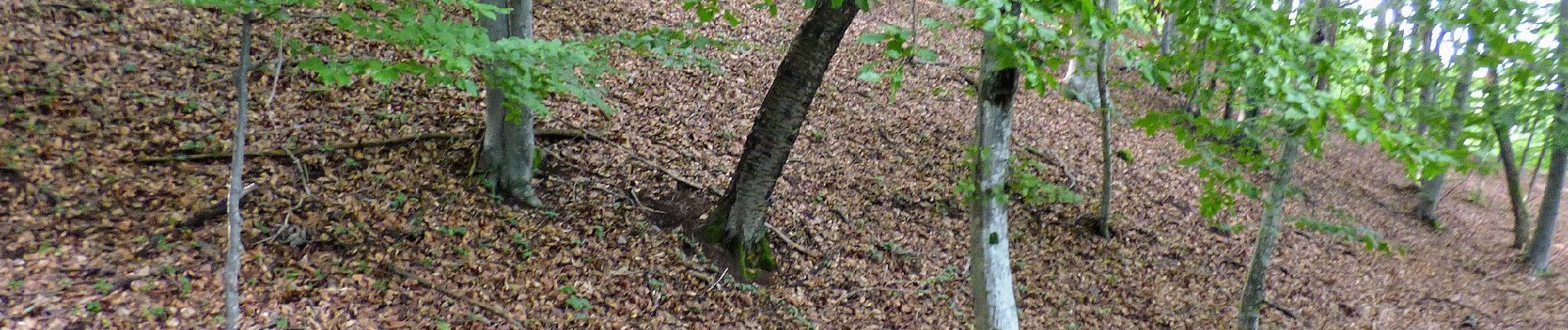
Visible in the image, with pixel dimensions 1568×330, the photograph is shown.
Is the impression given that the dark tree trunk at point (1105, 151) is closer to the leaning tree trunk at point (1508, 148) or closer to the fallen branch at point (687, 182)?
the leaning tree trunk at point (1508, 148)

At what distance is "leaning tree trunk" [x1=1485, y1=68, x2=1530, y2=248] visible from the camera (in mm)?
7927

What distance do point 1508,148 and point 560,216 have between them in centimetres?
1246

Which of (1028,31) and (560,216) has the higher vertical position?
(1028,31)

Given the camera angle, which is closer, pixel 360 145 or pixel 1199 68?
pixel 1199 68

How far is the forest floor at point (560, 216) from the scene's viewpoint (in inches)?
190

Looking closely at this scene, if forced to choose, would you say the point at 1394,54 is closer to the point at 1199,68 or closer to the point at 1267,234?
the point at 1199,68

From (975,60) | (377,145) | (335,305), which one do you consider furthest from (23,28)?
(975,60)

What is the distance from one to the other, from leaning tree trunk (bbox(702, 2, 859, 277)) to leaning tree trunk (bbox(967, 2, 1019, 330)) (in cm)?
119

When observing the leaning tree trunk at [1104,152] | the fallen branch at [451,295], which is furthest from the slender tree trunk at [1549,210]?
the fallen branch at [451,295]

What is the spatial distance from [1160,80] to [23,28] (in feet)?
25.8

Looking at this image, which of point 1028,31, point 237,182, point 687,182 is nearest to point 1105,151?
point 687,182

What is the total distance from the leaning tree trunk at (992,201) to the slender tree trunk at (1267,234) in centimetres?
247

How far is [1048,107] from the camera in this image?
1211 cm

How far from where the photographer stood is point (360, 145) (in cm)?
620
